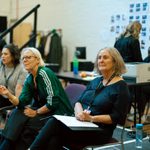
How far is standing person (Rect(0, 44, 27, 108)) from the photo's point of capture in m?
3.35

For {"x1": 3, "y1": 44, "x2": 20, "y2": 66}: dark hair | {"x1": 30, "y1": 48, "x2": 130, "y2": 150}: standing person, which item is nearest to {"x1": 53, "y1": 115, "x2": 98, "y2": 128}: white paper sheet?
{"x1": 30, "y1": 48, "x2": 130, "y2": 150}: standing person

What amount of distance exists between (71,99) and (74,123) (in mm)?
736

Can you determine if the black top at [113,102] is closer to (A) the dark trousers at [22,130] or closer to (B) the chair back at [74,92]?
(B) the chair back at [74,92]

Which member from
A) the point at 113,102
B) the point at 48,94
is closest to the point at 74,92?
the point at 48,94

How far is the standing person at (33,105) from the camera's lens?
8.86 feet

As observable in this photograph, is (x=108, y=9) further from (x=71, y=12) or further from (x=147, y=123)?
(x=147, y=123)

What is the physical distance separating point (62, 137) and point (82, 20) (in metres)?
4.42

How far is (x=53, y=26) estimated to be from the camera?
7246 mm

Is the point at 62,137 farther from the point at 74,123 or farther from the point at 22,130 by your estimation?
the point at 22,130

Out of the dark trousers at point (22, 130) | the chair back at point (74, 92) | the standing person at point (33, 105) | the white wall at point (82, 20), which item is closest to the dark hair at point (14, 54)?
the standing person at point (33, 105)

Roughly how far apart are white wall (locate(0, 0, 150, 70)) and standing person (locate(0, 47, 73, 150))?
314 cm

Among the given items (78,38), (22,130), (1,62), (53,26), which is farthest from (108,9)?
(22,130)

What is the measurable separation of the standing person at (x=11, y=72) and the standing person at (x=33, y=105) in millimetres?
443

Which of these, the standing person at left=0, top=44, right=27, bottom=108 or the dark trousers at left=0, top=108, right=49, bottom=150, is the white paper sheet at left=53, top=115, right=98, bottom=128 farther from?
the standing person at left=0, top=44, right=27, bottom=108
